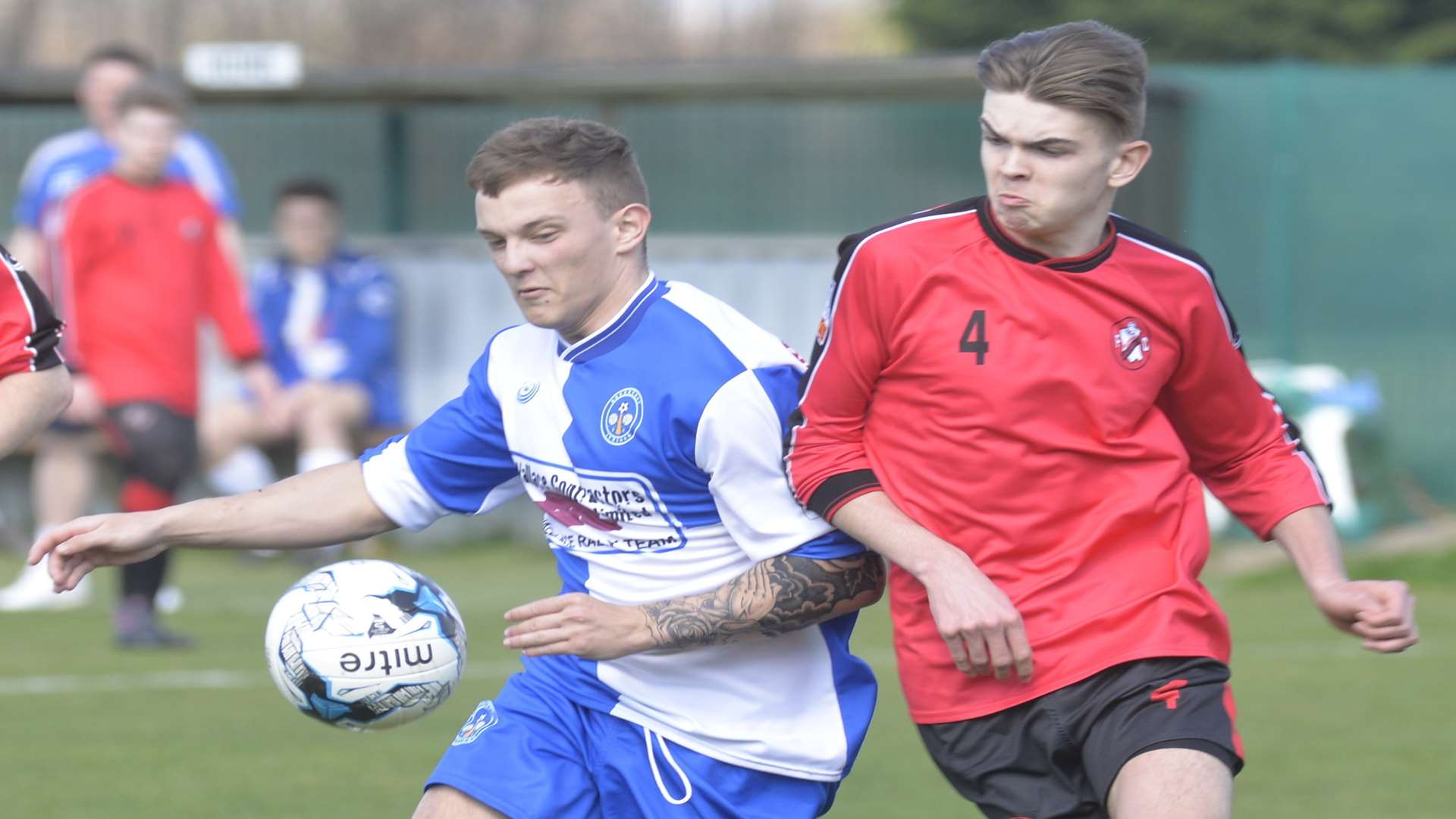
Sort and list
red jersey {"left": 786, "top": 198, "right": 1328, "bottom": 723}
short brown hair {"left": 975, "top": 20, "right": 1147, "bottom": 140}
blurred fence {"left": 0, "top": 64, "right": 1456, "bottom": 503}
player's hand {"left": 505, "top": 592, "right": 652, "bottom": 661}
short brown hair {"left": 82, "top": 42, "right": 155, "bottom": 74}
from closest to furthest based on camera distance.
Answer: player's hand {"left": 505, "top": 592, "right": 652, "bottom": 661} → short brown hair {"left": 975, "top": 20, "right": 1147, "bottom": 140} → red jersey {"left": 786, "top": 198, "right": 1328, "bottom": 723} → short brown hair {"left": 82, "top": 42, "right": 155, "bottom": 74} → blurred fence {"left": 0, "top": 64, "right": 1456, "bottom": 503}

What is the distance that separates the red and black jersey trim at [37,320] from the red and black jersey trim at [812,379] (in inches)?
58.7

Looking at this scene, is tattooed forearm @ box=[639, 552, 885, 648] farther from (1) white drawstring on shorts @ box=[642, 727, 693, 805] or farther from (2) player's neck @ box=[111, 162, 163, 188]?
(2) player's neck @ box=[111, 162, 163, 188]

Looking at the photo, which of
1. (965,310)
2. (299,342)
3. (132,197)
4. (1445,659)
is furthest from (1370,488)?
(965,310)

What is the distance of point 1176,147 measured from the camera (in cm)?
1270

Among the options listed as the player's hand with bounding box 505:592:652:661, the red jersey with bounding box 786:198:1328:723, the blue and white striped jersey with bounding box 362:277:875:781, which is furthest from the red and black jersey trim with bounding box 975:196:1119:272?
the player's hand with bounding box 505:592:652:661

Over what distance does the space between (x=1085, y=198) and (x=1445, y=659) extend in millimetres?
5501

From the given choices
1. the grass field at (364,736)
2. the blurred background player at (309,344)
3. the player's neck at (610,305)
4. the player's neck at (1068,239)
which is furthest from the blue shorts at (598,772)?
the blurred background player at (309,344)

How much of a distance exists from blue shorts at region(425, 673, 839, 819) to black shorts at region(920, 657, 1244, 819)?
1.09ft

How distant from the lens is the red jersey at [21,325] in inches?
150

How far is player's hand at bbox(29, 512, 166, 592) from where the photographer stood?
11.5 feet

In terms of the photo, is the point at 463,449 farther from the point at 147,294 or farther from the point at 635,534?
the point at 147,294

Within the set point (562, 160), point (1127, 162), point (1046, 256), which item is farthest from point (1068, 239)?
point (562, 160)

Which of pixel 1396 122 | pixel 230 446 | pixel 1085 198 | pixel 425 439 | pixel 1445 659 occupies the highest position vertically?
pixel 1085 198

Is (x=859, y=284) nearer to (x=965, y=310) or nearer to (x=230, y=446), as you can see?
(x=965, y=310)
